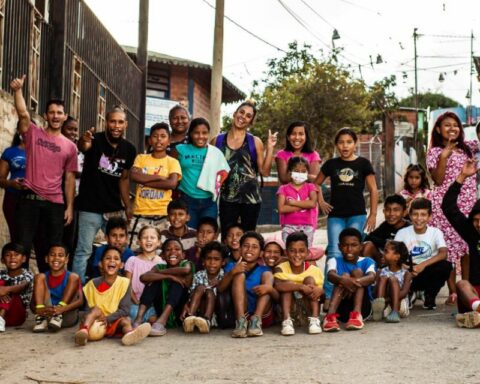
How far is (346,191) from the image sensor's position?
26.1 feet

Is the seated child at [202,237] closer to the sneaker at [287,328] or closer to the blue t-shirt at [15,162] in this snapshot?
the sneaker at [287,328]

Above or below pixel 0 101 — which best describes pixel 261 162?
below

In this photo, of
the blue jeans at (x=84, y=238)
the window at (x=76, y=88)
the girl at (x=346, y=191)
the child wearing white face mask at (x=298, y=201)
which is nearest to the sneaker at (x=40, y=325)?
the blue jeans at (x=84, y=238)

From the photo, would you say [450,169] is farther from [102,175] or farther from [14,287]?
[14,287]

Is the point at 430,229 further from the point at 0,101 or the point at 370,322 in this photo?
the point at 0,101

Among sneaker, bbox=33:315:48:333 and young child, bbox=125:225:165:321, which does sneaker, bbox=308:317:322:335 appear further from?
sneaker, bbox=33:315:48:333

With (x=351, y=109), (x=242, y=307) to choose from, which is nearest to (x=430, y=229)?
(x=242, y=307)

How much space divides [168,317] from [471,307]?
247 cm

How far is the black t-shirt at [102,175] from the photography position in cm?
765

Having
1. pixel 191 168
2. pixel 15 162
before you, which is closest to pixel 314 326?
pixel 191 168

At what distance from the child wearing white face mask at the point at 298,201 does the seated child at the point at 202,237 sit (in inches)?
29.5

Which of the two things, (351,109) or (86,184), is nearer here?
(86,184)

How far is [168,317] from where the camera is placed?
22.4 ft

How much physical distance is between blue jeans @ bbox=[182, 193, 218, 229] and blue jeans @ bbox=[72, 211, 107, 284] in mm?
837
